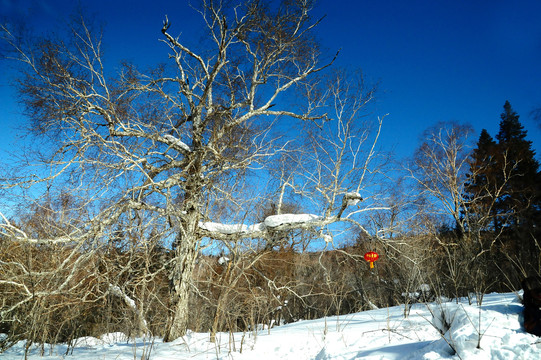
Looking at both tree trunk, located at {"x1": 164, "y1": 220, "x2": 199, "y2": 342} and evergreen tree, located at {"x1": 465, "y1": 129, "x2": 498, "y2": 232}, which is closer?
tree trunk, located at {"x1": 164, "y1": 220, "x2": 199, "y2": 342}

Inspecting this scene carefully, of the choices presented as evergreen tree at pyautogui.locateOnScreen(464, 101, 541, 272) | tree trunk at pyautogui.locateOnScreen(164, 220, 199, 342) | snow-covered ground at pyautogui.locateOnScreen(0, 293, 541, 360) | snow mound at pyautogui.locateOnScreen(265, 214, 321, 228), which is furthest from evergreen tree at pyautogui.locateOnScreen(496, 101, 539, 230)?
tree trunk at pyautogui.locateOnScreen(164, 220, 199, 342)

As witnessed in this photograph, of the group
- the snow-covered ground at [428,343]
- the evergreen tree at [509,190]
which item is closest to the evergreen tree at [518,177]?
the evergreen tree at [509,190]

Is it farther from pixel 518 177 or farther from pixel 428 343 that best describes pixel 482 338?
pixel 518 177

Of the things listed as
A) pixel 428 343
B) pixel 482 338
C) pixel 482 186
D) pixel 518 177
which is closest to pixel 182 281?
pixel 428 343

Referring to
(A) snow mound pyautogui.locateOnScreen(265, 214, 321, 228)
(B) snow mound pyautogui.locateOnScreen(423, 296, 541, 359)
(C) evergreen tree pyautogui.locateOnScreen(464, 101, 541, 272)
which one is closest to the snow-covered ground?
(B) snow mound pyautogui.locateOnScreen(423, 296, 541, 359)

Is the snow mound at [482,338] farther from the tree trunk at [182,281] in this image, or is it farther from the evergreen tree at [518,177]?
the evergreen tree at [518,177]

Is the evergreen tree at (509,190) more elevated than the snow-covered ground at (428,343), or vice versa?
the evergreen tree at (509,190)

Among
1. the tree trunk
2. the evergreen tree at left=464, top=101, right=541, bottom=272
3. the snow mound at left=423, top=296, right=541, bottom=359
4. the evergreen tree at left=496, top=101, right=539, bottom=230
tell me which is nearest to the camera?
the snow mound at left=423, top=296, right=541, bottom=359

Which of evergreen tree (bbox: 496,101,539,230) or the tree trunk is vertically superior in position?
evergreen tree (bbox: 496,101,539,230)

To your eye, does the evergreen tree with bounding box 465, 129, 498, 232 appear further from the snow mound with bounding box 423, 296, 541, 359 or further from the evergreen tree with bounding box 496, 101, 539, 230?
the snow mound with bounding box 423, 296, 541, 359

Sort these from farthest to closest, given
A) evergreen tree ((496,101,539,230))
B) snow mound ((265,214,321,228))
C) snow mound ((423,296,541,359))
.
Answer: evergreen tree ((496,101,539,230))
snow mound ((265,214,321,228))
snow mound ((423,296,541,359))

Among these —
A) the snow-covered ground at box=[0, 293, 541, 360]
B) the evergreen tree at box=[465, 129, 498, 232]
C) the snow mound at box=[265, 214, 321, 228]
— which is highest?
the evergreen tree at box=[465, 129, 498, 232]

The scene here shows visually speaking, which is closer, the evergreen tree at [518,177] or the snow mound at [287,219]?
the snow mound at [287,219]

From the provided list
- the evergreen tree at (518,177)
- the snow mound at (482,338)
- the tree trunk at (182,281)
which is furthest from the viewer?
the evergreen tree at (518,177)
